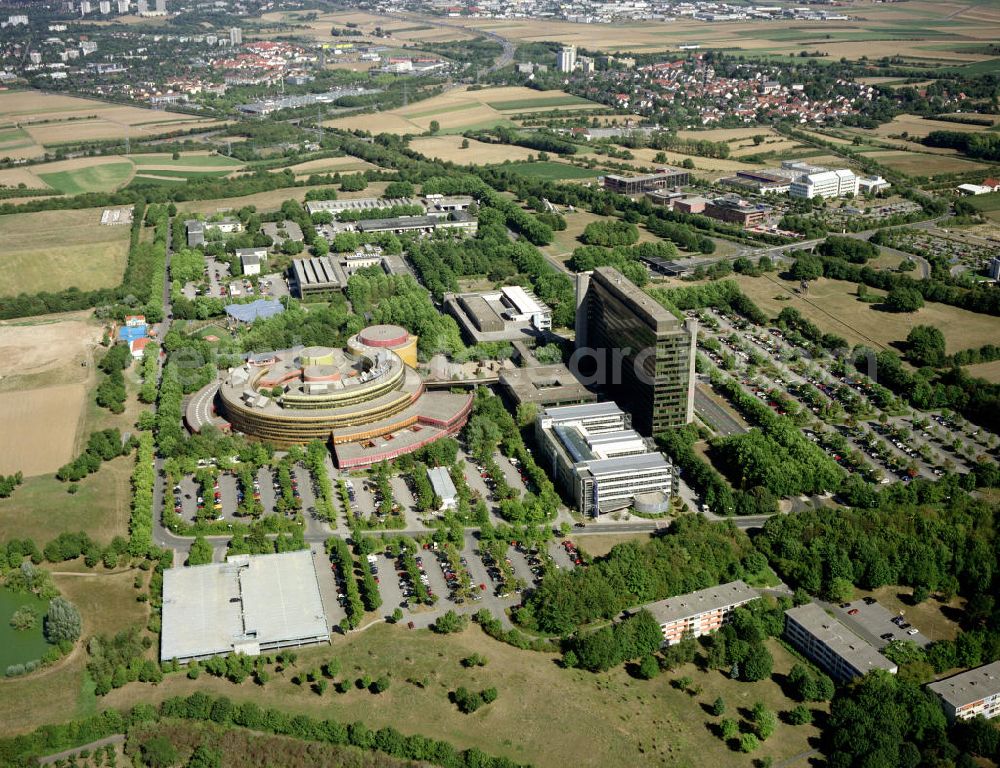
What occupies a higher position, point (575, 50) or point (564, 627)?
point (575, 50)

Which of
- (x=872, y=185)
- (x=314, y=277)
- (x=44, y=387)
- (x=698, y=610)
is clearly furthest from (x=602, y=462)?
(x=872, y=185)

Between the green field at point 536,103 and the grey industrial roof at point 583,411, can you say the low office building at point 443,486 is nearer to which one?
the grey industrial roof at point 583,411

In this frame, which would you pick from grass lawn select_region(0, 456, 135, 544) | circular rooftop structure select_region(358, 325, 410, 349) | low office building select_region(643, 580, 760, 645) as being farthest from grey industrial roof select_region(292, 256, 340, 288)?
low office building select_region(643, 580, 760, 645)

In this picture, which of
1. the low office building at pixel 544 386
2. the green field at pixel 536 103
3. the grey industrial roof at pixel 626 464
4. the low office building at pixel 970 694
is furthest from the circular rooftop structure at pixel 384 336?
the green field at pixel 536 103

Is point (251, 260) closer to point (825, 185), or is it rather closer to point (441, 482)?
point (441, 482)

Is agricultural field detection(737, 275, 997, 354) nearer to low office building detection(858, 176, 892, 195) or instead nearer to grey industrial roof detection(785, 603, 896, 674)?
low office building detection(858, 176, 892, 195)

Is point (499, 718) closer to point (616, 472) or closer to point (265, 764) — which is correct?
point (265, 764)

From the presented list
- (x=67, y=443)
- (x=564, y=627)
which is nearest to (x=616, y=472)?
(x=564, y=627)
